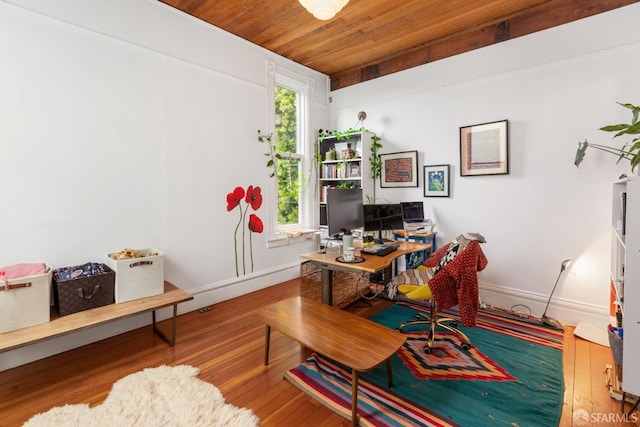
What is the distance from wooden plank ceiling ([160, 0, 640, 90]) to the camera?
9.58 ft

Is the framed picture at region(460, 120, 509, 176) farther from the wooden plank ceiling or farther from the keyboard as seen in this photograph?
the keyboard

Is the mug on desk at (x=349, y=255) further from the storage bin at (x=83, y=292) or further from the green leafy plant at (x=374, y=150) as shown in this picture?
the green leafy plant at (x=374, y=150)

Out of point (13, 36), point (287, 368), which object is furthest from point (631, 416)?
point (13, 36)

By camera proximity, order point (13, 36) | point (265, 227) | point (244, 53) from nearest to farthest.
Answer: point (13, 36) < point (244, 53) < point (265, 227)

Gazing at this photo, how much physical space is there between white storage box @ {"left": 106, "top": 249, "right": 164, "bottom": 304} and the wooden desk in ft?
0.18

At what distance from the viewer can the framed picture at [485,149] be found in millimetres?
3246

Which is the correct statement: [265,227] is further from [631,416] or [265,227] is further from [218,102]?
[631,416]

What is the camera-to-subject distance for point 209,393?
1.90 m

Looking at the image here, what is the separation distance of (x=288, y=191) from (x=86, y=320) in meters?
2.72

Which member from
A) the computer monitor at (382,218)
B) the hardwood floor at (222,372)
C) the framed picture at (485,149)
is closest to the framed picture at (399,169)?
the framed picture at (485,149)

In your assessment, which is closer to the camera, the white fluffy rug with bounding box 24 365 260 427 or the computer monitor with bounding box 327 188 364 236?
the white fluffy rug with bounding box 24 365 260 427

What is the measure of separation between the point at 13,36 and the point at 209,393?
2.86 metres

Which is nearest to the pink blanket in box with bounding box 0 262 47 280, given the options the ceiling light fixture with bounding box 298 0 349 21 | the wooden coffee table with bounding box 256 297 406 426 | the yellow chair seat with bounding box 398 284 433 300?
the wooden coffee table with bounding box 256 297 406 426

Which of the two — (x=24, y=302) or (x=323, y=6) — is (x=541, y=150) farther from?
(x=24, y=302)
